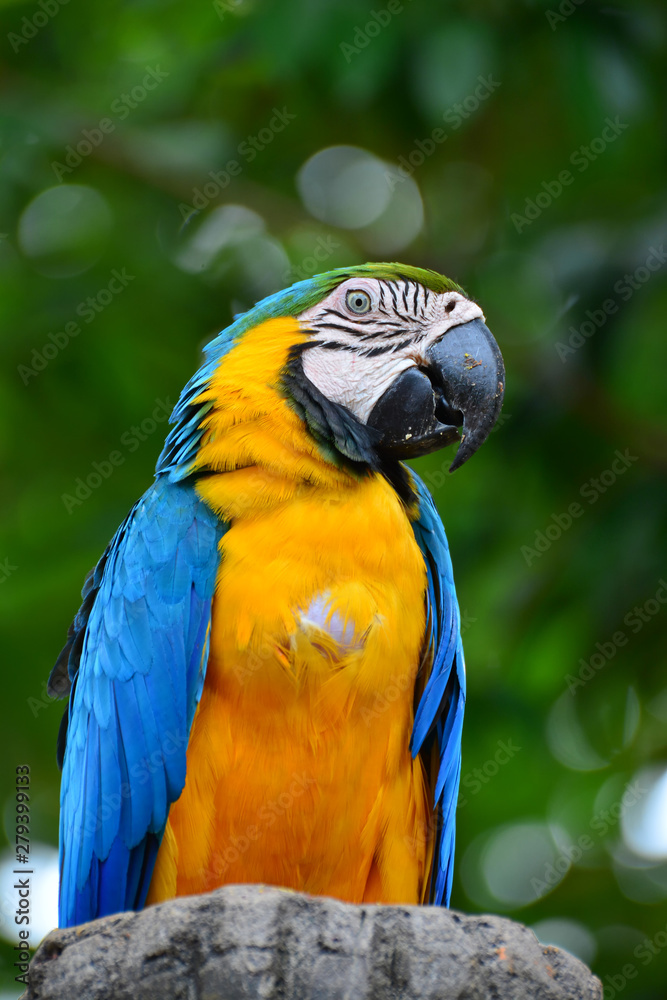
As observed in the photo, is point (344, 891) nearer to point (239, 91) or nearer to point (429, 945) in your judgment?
point (429, 945)

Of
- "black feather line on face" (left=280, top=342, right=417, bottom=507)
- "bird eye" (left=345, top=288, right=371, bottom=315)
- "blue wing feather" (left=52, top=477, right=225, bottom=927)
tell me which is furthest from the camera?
"bird eye" (left=345, top=288, right=371, bottom=315)

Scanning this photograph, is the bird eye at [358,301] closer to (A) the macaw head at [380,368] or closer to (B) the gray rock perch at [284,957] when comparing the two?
(A) the macaw head at [380,368]

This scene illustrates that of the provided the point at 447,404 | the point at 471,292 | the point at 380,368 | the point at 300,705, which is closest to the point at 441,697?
the point at 300,705

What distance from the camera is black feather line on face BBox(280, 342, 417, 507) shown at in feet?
10.0

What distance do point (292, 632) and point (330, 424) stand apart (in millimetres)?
644

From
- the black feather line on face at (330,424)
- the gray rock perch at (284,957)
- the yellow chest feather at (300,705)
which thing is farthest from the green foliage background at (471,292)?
the gray rock perch at (284,957)

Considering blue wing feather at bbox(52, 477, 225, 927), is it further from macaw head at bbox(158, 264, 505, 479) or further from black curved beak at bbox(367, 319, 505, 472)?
black curved beak at bbox(367, 319, 505, 472)

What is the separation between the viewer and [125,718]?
2908 mm

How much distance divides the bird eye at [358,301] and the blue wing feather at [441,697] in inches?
26.5

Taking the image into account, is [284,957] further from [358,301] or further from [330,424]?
[358,301]

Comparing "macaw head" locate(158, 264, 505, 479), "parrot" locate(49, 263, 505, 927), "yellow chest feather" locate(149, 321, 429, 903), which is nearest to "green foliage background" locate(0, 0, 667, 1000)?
"macaw head" locate(158, 264, 505, 479)

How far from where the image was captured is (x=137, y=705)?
9.46 ft

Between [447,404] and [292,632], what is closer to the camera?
[292,632]

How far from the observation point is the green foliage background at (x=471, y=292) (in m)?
4.47
